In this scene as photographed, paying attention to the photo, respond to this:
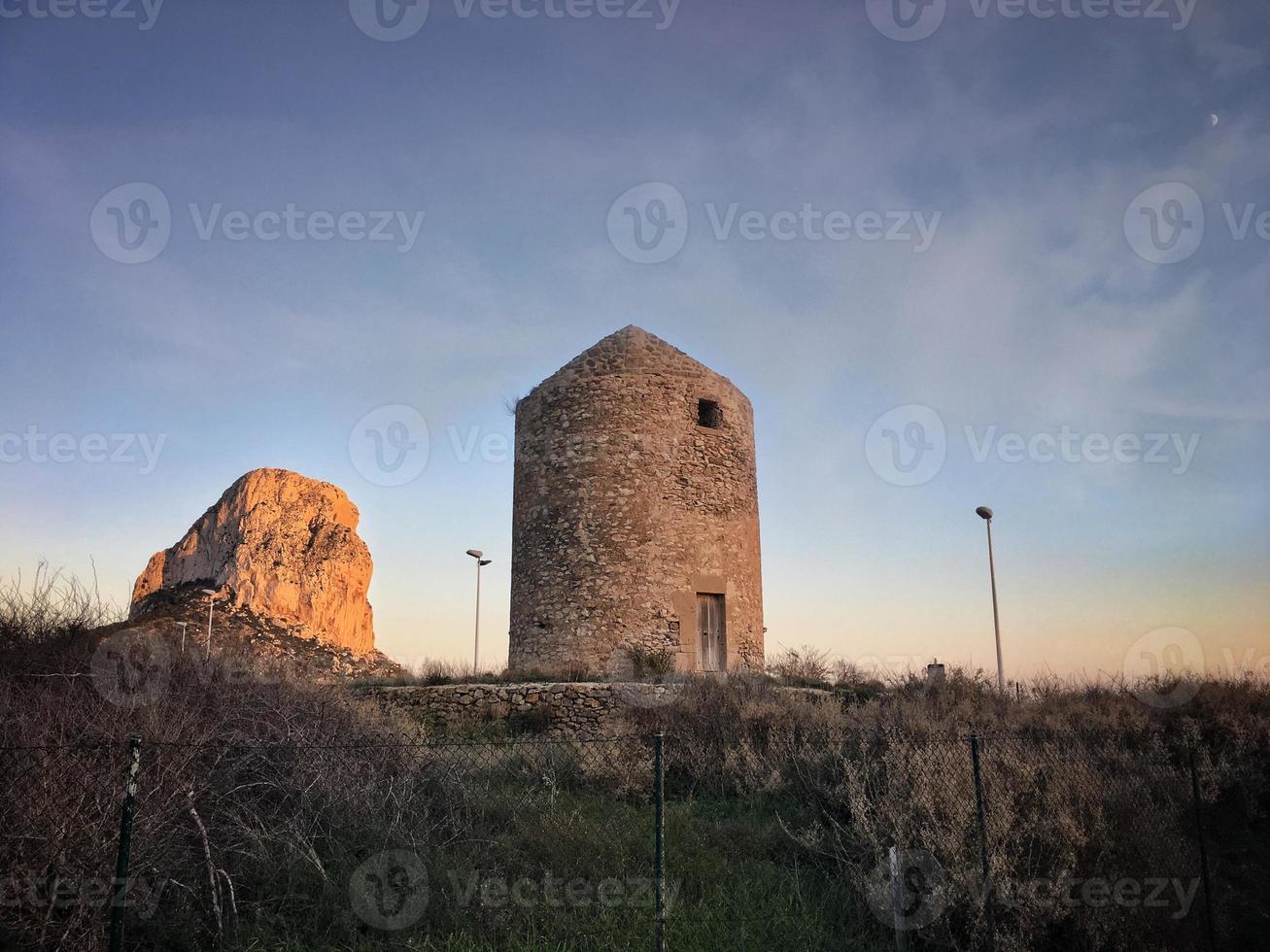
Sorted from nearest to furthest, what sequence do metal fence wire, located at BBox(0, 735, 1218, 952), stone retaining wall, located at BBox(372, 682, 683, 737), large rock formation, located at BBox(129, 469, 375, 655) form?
1. metal fence wire, located at BBox(0, 735, 1218, 952)
2. stone retaining wall, located at BBox(372, 682, 683, 737)
3. large rock formation, located at BBox(129, 469, 375, 655)

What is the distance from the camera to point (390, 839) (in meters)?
6.22

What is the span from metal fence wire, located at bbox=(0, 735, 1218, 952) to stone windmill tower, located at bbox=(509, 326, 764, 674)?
6773 millimetres

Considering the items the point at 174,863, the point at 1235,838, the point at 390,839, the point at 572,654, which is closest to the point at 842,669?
the point at 572,654

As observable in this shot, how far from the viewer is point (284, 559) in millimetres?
48938

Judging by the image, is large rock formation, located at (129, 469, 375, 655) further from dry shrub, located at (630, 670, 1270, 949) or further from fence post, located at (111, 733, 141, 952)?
fence post, located at (111, 733, 141, 952)

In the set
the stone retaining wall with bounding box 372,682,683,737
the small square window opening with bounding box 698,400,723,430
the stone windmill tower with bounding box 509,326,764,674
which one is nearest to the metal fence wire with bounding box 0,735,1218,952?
the stone retaining wall with bounding box 372,682,683,737

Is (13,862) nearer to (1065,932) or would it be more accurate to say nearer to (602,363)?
(1065,932)

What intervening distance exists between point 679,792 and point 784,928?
3205 mm

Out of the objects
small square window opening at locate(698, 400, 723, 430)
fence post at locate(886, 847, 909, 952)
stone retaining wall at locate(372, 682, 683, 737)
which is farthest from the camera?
small square window opening at locate(698, 400, 723, 430)

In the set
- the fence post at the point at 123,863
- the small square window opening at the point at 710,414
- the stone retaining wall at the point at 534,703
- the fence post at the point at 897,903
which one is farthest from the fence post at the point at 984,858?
the small square window opening at the point at 710,414

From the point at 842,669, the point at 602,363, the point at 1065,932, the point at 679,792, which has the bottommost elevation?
the point at 1065,932

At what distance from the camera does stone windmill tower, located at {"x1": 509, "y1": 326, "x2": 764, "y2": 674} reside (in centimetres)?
1492

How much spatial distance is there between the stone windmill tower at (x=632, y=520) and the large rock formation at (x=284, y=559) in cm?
3455

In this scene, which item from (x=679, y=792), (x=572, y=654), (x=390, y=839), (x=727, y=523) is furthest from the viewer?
(x=727, y=523)
